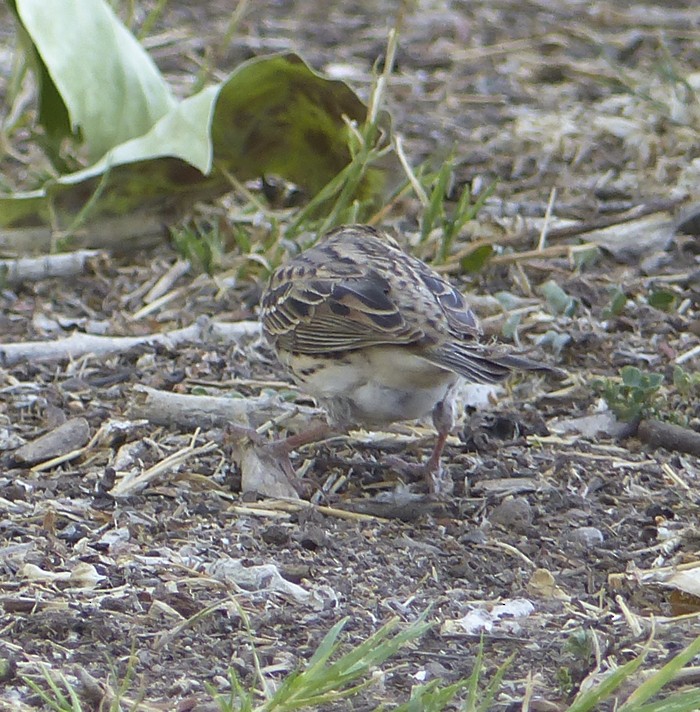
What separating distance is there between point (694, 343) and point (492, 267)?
Answer: 1.03m

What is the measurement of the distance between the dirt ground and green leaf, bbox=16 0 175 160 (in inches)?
24.9

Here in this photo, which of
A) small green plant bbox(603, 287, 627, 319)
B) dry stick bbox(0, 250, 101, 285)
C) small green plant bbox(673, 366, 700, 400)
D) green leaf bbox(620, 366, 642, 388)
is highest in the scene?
green leaf bbox(620, 366, 642, 388)

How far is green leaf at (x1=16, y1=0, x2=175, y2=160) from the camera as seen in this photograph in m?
6.19

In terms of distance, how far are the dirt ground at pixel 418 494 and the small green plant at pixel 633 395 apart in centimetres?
10

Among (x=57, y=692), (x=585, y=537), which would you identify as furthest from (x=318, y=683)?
(x=585, y=537)

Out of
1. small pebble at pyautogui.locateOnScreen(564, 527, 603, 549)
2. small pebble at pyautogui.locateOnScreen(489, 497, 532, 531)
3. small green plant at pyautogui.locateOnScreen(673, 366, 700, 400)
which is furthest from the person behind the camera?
small green plant at pyautogui.locateOnScreen(673, 366, 700, 400)

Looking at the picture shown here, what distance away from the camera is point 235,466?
4508mm

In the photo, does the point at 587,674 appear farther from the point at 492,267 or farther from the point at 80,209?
the point at 80,209

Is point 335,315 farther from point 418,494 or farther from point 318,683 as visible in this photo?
point 318,683

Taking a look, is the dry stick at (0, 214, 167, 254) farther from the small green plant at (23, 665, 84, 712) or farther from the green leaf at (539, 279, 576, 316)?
the small green plant at (23, 665, 84, 712)

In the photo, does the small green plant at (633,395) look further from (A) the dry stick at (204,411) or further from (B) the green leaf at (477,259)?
(B) the green leaf at (477,259)

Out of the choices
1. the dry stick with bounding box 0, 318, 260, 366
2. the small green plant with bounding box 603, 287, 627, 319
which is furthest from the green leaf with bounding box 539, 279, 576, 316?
the dry stick with bounding box 0, 318, 260, 366

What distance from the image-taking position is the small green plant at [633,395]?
15.5ft

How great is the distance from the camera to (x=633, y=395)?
474 centimetres
